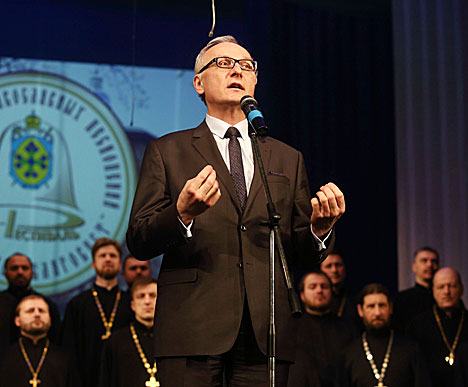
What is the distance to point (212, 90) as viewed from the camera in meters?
2.33

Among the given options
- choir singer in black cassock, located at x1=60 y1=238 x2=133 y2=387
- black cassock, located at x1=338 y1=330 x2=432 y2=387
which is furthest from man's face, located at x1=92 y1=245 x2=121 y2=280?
black cassock, located at x1=338 y1=330 x2=432 y2=387

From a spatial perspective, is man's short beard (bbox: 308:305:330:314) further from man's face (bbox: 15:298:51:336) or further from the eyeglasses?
the eyeglasses

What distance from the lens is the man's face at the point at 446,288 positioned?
17.6 feet

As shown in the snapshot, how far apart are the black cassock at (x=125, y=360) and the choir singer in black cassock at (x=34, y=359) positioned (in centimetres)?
31

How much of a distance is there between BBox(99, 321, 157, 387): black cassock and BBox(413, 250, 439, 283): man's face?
2274mm

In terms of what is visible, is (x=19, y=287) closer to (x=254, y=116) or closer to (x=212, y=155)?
(x=212, y=155)

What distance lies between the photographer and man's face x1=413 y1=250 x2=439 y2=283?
19.4 feet

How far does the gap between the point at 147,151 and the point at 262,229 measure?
0.44m

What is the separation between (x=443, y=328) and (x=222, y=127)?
3798mm

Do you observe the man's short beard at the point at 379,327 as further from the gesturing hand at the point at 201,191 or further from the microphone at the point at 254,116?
the gesturing hand at the point at 201,191

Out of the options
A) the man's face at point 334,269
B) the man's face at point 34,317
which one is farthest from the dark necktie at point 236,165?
the man's face at point 334,269

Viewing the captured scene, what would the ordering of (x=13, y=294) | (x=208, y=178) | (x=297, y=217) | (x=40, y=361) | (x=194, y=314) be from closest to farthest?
(x=208, y=178) → (x=194, y=314) → (x=297, y=217) → (x=40, y=361) → (x=13, y=294)

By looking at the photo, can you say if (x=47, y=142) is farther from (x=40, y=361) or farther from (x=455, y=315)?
(x=455, y=315)

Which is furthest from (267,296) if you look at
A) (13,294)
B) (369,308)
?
(13,294)
